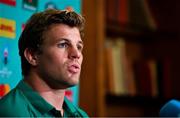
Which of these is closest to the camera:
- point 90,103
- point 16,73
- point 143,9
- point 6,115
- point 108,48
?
point 6,115

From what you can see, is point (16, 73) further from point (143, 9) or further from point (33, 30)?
point (143, 9)

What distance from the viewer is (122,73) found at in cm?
183

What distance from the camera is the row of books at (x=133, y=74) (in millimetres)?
1785

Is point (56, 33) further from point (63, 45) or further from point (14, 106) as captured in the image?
point (14, 106)

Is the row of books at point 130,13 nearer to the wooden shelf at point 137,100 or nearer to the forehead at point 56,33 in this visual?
the wooden shelf at point 137,100

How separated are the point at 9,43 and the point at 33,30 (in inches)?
8.2

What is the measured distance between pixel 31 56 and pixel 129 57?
1369 mm

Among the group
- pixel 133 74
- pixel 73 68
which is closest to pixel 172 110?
pixel 73 68

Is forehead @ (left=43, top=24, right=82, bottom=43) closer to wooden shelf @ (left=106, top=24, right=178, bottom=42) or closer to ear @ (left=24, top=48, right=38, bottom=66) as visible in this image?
ear @ (left=24, top=48, right=38, bottom=66)

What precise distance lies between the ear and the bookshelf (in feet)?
2.56

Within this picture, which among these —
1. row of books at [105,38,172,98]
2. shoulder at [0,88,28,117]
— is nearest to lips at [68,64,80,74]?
shoulder at [0,88,28,117]

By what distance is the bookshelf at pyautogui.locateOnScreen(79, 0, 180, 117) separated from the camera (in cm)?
156

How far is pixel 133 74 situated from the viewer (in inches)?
74.5

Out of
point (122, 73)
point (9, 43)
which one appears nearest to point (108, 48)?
point (122, 73)
